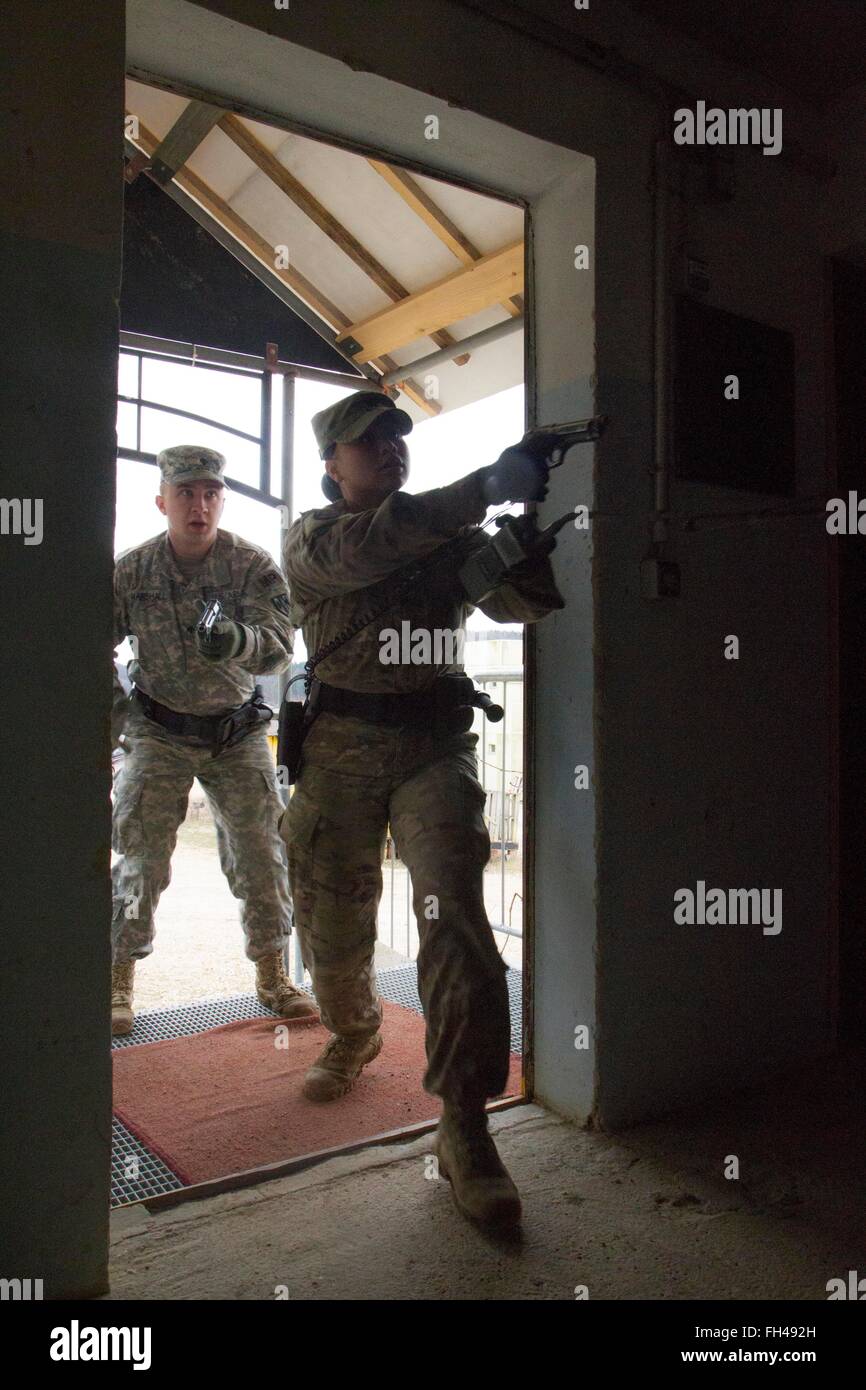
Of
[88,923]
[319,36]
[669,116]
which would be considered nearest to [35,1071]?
[88,923]

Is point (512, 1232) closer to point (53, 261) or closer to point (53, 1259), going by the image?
point (53, 1259)

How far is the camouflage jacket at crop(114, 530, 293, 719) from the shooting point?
3379 mm

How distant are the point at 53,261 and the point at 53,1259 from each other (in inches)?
70.1

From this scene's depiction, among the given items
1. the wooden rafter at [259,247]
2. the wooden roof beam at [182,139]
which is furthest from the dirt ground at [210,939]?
the wooden roof beam at [182,139]

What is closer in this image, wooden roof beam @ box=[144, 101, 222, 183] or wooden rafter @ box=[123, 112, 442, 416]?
wooden roof beam @ box=[144, 101, 222, 183]

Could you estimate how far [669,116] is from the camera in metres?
2.59

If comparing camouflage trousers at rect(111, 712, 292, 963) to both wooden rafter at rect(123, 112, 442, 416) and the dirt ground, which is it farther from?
wooden rafter at rect(123, 112, 442, 416)

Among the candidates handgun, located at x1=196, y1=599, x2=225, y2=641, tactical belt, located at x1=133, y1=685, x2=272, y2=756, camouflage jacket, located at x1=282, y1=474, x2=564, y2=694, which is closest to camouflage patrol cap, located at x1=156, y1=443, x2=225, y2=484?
handgun, located at x1=196, y1=599, x2=225, y2=641

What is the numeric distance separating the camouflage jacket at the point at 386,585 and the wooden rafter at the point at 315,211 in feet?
5.81

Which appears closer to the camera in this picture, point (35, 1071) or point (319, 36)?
point (35, 1071)

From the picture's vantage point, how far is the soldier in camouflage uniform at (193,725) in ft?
10.8

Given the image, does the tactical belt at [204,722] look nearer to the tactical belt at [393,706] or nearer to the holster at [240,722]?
the holster at [240,722]

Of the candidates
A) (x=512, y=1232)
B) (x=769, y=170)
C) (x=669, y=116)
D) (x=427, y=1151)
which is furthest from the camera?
(x=769, y=170)

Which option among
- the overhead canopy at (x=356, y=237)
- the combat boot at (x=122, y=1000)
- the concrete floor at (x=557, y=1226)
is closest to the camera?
the concrete floor at (x=557, y=1226)
